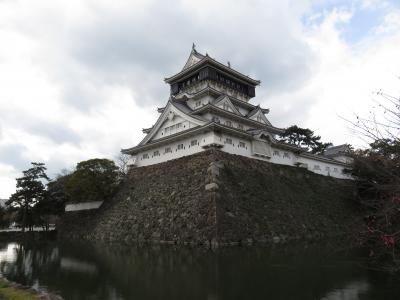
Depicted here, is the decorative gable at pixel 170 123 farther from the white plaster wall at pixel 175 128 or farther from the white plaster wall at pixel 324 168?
the white plaster wall at pixel 324 168

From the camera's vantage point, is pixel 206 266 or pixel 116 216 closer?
pixel 206 266

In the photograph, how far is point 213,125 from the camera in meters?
20.4

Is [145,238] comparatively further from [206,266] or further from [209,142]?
[206,266]

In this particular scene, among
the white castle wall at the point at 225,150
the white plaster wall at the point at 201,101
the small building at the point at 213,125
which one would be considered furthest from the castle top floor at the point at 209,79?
the white castle wall at the point at 225,150

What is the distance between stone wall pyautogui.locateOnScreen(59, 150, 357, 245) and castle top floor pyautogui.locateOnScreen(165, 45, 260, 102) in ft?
27.2

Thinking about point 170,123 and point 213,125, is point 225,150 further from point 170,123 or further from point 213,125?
point 170,123

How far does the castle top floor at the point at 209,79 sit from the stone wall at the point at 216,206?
829 cm

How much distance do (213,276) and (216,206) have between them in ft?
25.2

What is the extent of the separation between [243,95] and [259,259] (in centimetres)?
2020

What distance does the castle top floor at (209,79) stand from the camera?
27.1 m

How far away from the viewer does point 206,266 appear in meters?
10.5

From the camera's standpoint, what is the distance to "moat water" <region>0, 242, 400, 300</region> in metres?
7.29

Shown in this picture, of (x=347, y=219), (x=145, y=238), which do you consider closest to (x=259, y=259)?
(x=145, y=238)

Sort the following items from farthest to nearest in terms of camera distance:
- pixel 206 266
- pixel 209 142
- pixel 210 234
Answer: pixel 209 142, pixel 210 234, pixel 206 266
